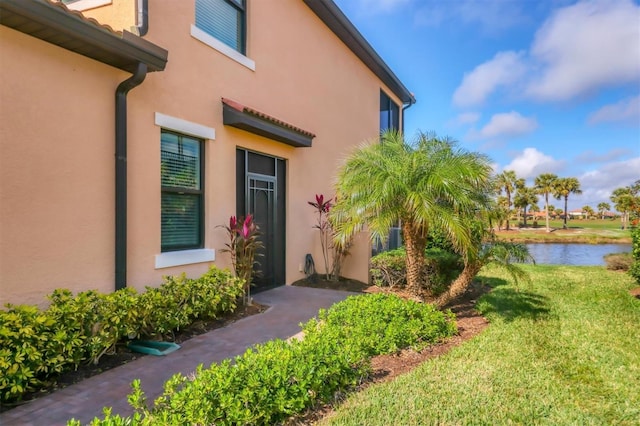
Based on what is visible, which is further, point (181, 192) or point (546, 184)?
point (546, 184)

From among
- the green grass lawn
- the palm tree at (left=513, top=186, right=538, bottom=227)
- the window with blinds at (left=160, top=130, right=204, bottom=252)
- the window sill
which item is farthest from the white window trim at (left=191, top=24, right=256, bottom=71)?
the palm tree at (left=513, top=186, right=538, bottom=227)

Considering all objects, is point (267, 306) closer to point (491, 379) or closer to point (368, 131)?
point (491, 379)

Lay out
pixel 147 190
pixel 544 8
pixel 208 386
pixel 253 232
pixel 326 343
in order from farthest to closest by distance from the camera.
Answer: pixel 544 8 → pixel 253 232 → pixel 147 190 → pixel 326 343 → pixel 208 386

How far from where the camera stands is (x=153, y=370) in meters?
4.03

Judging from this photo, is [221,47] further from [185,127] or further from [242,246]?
[242,246]

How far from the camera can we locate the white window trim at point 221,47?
6133 mm

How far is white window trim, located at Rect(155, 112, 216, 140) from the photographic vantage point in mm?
5480

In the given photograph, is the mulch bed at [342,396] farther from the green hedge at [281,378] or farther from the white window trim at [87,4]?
the white window trim at [87,4]

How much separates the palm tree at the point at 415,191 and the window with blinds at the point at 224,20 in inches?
129

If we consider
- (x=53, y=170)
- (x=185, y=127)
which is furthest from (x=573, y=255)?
(x=53, y=170)

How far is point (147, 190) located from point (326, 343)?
11.0ft

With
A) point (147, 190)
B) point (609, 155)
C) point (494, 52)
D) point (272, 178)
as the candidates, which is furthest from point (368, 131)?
point (609, 155)

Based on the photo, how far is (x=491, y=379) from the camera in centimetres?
388

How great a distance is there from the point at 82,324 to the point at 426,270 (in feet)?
21.5
